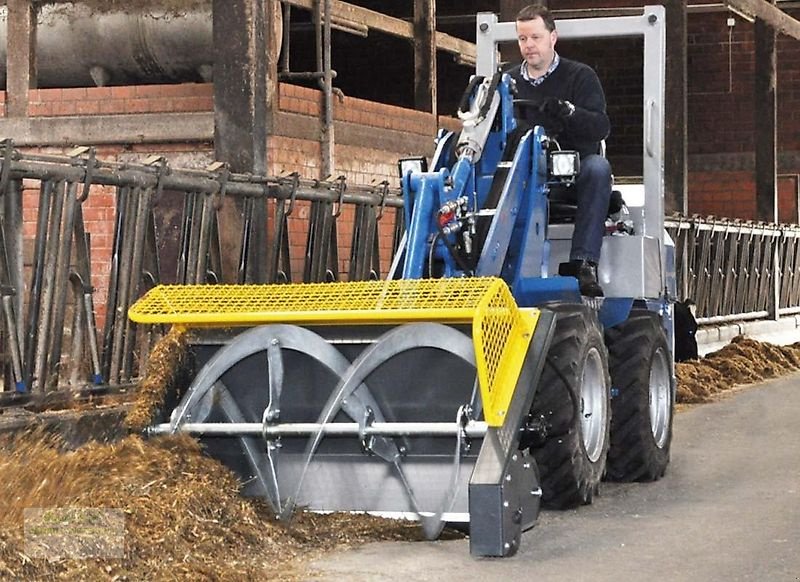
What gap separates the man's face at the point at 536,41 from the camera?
8.86 meters

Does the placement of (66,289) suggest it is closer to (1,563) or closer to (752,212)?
(1,563)

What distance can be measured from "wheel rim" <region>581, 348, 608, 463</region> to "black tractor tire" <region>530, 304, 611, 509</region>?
0.4 inches

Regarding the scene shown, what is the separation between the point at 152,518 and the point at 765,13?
17.1 metres

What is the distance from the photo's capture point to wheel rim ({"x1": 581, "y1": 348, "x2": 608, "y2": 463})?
809cm

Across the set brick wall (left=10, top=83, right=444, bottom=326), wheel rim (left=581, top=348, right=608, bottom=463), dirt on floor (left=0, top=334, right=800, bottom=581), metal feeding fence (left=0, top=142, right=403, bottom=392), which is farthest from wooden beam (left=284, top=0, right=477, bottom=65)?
dirt on floor (left=0, top=334, right=800, bottom=581)

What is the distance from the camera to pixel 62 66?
A: 1429 centimetres

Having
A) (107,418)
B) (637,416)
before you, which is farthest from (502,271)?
(107,418)

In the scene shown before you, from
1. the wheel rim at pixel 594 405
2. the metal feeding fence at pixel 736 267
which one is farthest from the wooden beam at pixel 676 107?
the wheel rim at pixel 594 405

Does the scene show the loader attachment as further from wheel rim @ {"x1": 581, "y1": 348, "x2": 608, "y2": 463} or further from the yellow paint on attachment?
wheel rim @ {"x1": 581, "y1": 348, "x2": 608, "y2": 463}

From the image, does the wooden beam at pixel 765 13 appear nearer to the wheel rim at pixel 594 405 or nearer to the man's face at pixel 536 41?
the man's face at pixel 536 41

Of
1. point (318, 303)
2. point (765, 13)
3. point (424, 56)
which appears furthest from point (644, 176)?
point (765, 13)

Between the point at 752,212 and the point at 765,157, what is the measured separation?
4.20 meters

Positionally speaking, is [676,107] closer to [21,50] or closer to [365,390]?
[21,50]

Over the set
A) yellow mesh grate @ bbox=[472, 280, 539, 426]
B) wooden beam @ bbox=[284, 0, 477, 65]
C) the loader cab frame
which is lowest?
yellow mesh grate @ bbox=[472, 280, 539, 426]
